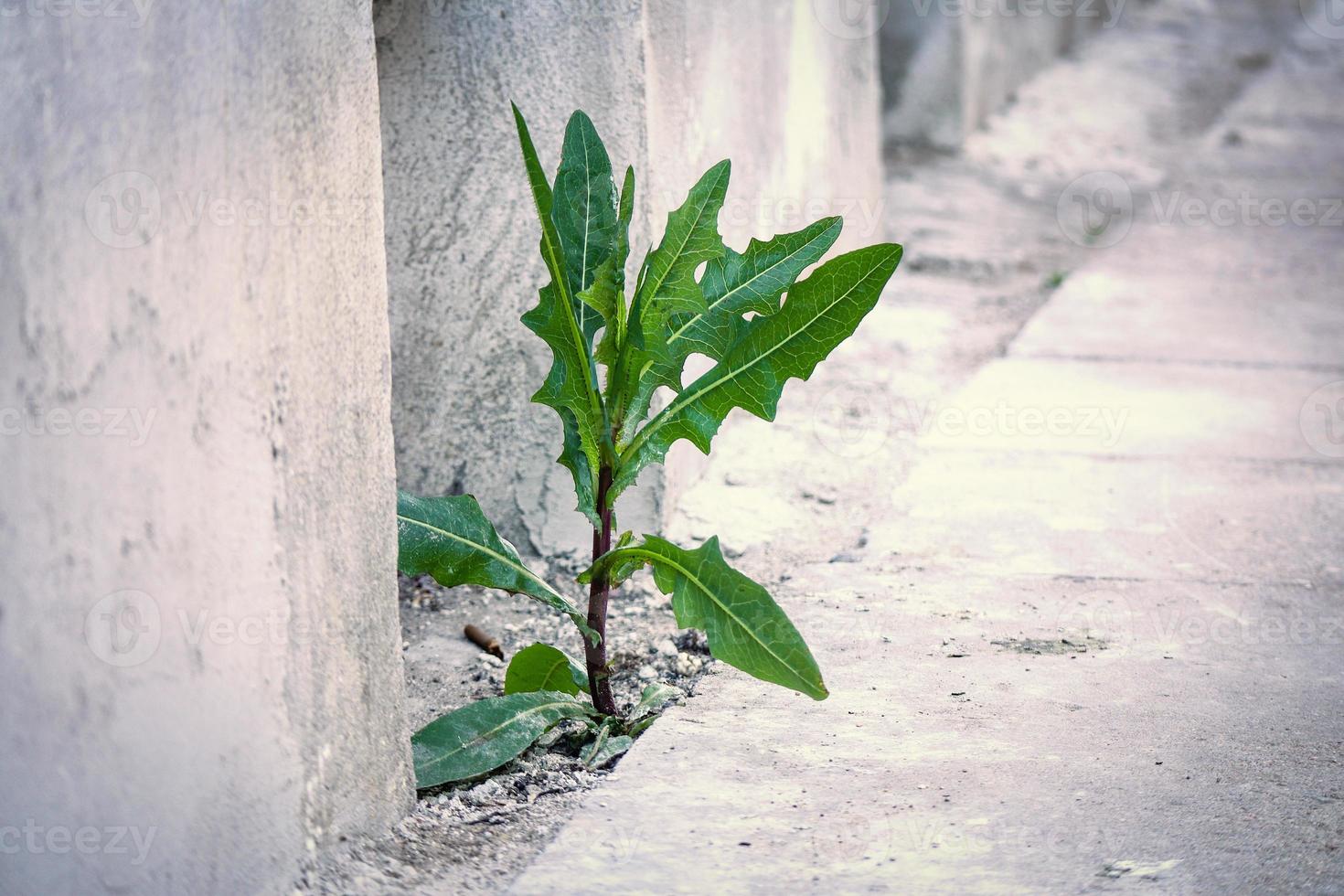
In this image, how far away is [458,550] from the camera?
6.30 feet

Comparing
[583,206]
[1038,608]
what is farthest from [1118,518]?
[583,206]

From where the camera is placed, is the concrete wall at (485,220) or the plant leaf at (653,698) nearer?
the plant leaf at (653,698)

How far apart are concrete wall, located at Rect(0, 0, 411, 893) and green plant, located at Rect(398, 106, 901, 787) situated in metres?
0.31

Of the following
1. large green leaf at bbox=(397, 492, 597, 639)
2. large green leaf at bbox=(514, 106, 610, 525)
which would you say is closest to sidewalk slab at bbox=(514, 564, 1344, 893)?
large green leaf at bbox=(397, 492, 597, 639)

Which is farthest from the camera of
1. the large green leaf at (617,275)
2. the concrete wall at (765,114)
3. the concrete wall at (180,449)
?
the concrete wall at (765,114)

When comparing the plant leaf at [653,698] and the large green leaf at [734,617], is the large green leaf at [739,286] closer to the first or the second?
the large green leaf at [734,617]

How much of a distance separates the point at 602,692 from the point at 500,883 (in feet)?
1.54

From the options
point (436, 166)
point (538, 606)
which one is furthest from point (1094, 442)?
point (436, 166)

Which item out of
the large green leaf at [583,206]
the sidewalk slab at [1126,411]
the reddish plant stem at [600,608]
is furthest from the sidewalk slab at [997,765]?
the sidewalk slab at [1126,411]

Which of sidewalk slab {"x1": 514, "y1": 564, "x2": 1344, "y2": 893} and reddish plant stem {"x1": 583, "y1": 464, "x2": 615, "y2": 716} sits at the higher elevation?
reddish plant stem {"x1": 583, "y1": 464, "x2": 615, "y2": 716}

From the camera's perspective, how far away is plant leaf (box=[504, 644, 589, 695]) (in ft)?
6.32

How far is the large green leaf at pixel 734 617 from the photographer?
1633 mm

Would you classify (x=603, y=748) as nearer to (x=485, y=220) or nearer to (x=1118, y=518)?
(x=485, y=220)

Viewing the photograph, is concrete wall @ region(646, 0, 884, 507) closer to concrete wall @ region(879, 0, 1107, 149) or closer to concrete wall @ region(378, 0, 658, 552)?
concrete wall @ region(378, 0, 658, 552)
